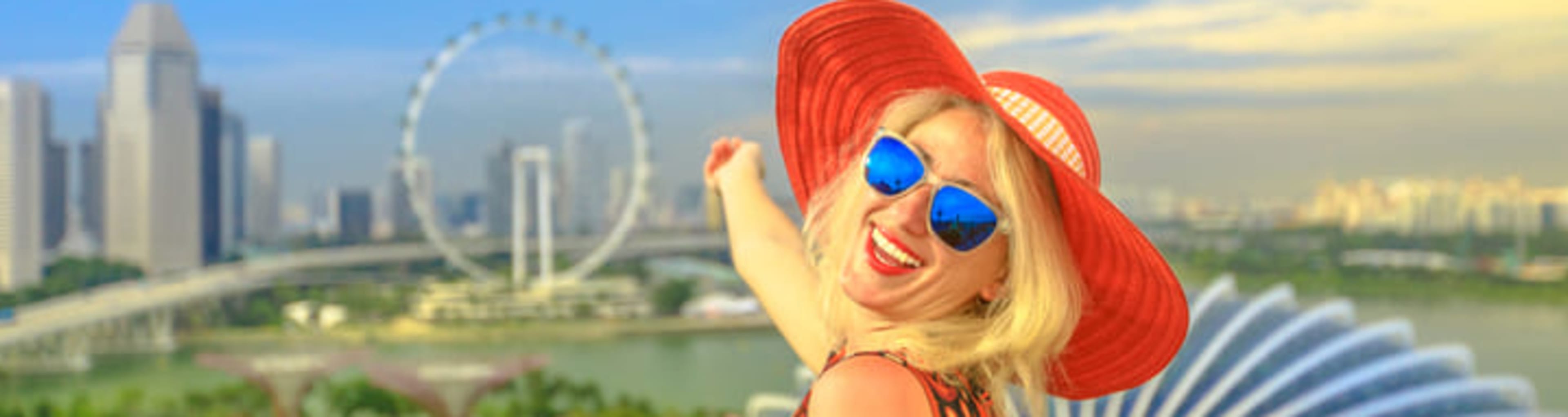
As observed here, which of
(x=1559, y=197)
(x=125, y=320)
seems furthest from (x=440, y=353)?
(x=1559, y=197)

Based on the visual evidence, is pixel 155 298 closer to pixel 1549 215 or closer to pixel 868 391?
pixel 1549 215

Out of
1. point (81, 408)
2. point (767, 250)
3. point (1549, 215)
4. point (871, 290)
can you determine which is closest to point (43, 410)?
point (81, 408)

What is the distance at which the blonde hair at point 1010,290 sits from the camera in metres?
1.05

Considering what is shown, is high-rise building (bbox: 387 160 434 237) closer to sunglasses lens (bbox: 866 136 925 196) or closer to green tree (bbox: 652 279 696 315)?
green tree (bbox: 652 279 696 315)

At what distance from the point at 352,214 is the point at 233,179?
2279mm

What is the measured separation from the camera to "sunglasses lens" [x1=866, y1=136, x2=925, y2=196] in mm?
1047

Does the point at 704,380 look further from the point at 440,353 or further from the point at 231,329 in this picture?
the point at 231,329

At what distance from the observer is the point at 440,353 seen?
58.0ft

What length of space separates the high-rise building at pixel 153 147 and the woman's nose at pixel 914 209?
66.9 feet

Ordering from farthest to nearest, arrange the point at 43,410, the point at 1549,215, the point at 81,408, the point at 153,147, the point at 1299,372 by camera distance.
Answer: the point at 153,147, the point at 43,410, the point at 81,408, the point at 1549,215, the point at 1299,372

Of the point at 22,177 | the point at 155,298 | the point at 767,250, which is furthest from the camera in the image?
the point at 22,177

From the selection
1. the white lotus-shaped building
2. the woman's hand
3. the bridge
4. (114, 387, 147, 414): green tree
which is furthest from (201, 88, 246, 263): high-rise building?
the woman's hand

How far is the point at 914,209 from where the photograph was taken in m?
1.05

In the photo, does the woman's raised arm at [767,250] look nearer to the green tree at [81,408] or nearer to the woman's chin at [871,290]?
the woman's chin at [871,290]
